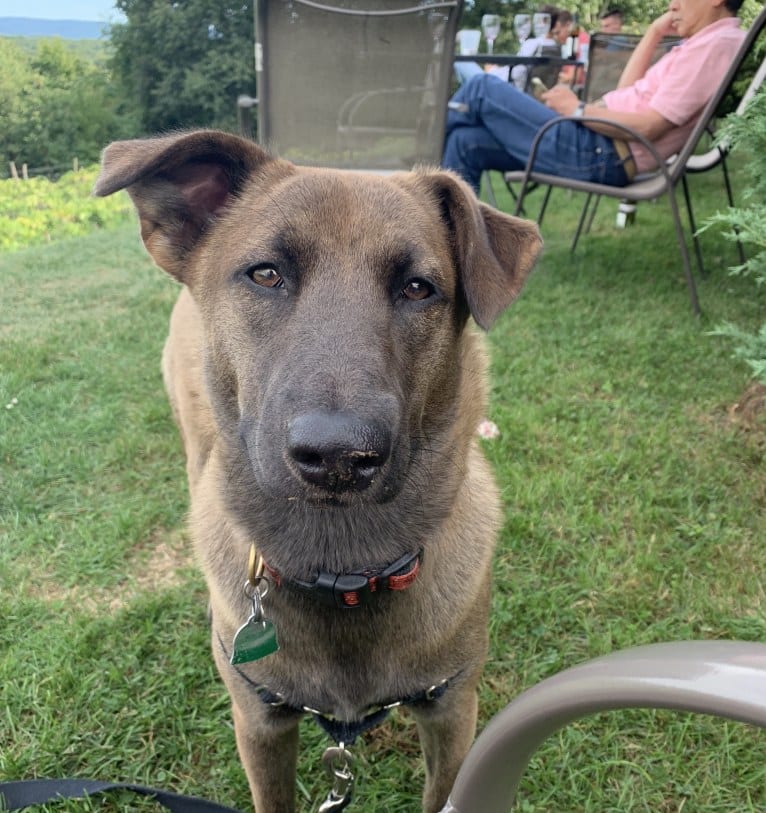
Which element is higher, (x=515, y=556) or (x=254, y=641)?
(x=254, y=641)

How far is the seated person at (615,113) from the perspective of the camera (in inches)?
196

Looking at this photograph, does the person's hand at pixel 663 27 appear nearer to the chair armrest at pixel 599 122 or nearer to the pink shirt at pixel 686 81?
the pink shirt at pixel 686 81

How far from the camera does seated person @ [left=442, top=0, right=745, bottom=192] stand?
4988 mm

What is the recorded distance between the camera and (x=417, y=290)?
5.34 ft

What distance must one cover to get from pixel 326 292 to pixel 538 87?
8286 mm

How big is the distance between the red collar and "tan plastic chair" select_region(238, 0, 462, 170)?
4183 millimetres

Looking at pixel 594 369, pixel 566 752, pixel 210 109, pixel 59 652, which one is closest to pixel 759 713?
pixel 566 752

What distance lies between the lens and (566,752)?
2.11m

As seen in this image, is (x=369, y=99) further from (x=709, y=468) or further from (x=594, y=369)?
(x=709, y=468)

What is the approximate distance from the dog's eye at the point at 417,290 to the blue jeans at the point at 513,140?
4379mm

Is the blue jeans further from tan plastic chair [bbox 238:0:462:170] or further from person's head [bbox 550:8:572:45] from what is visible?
person's head [bbox 550:8:572:45]

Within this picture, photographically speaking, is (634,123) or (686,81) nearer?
(686,81)

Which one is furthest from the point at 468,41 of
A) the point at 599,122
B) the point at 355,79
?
the point at 599,122

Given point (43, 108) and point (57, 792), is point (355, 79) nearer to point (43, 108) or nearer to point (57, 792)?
point (57, 792)
